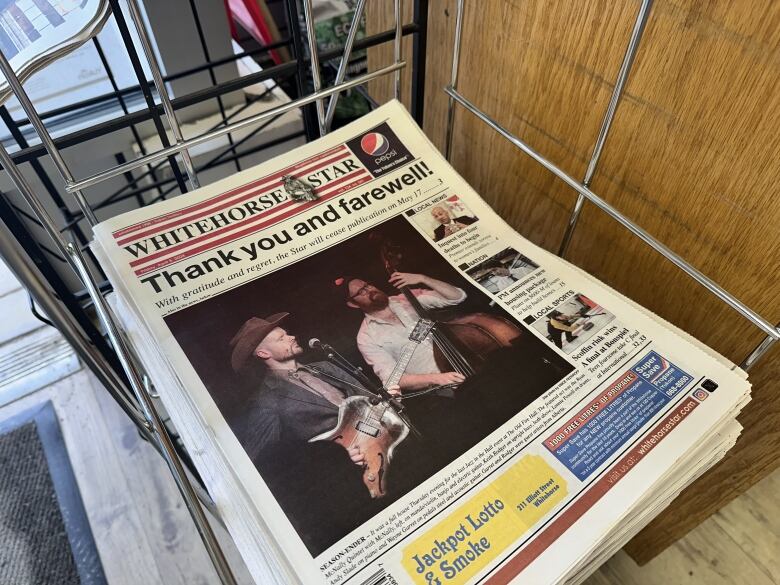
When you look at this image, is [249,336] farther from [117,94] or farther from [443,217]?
[117,94]

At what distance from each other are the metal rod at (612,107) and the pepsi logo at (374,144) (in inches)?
6.1

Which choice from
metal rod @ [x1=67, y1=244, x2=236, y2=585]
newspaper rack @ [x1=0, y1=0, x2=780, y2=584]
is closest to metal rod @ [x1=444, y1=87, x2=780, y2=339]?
newspaper rack @ [x1=0, y1=0, x2=780, y2=584]

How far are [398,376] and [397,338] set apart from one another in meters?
0.03

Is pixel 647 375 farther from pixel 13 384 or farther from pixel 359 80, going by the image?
pixel 13 384

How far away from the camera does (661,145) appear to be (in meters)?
0.36

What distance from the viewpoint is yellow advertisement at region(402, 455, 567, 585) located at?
28 cm

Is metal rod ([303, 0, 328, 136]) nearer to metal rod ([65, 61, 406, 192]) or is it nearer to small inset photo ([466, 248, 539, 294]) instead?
metal rod ([65, 61, 406, 192])

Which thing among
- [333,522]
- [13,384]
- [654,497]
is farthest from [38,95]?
[654,497]

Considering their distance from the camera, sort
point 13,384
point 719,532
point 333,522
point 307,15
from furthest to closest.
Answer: point 13,384, point 719,532, point 307,15, point 333,522

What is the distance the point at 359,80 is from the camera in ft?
1.46

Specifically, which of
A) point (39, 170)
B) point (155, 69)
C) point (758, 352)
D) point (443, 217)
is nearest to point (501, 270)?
point (443, 217)

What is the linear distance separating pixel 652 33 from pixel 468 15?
17 cm

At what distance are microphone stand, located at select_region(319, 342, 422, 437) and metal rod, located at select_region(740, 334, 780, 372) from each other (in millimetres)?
206

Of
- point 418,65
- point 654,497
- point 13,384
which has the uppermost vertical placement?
point 418,65
